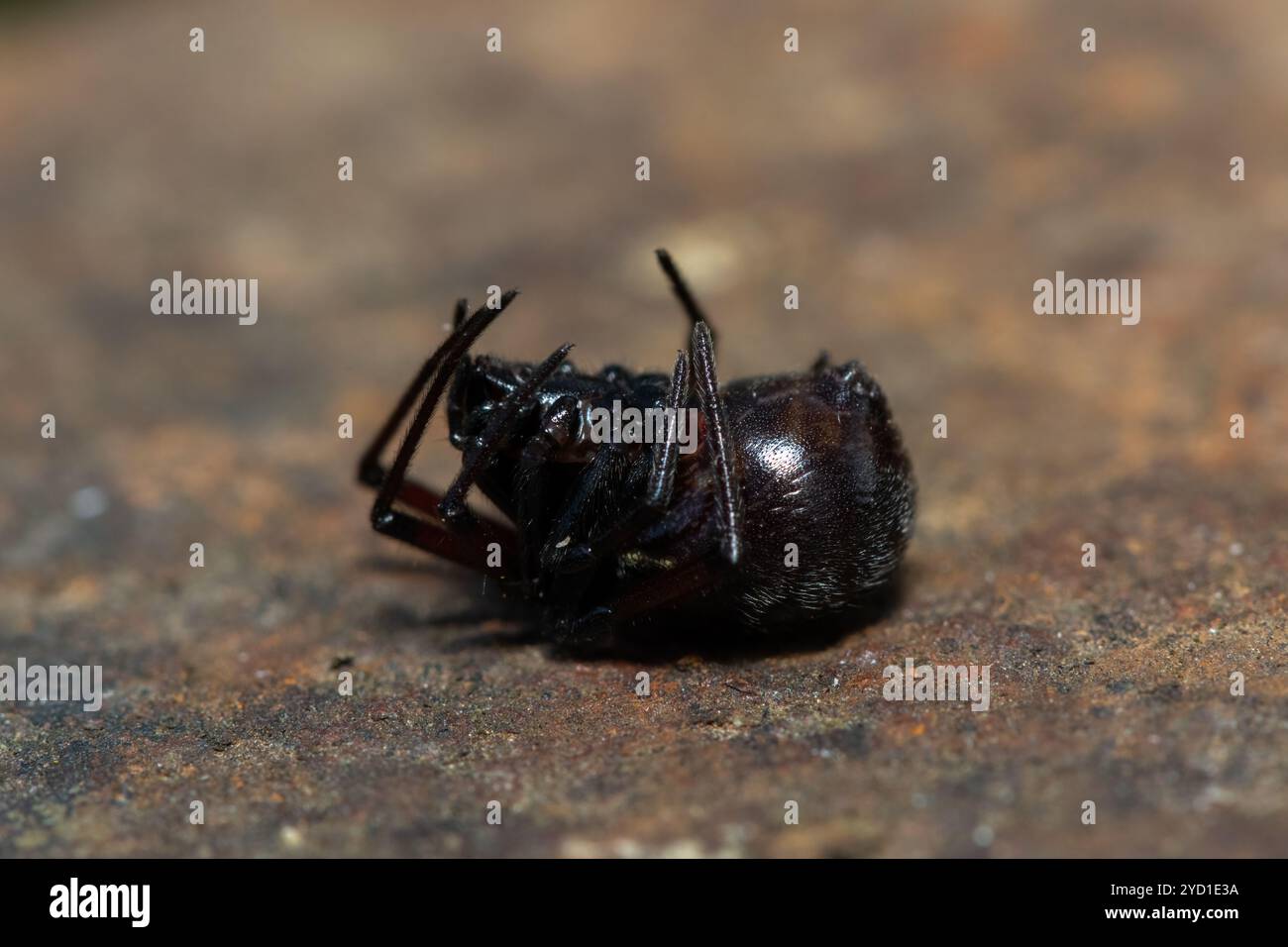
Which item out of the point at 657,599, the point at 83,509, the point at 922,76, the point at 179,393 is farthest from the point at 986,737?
the point at 922,76

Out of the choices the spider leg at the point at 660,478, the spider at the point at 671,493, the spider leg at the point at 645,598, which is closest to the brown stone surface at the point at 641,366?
the spider leg at the point at 645,598

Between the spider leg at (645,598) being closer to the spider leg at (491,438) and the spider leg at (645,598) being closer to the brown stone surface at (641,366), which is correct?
the brown stone surface at (641,366)

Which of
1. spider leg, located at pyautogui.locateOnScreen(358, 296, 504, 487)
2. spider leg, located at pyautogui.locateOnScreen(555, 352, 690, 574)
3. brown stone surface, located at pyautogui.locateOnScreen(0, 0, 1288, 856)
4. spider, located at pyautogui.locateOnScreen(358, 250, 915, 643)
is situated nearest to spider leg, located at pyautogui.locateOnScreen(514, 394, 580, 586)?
spider, located at pyautogui.locateOnScreen(358, 250, 915, 643)

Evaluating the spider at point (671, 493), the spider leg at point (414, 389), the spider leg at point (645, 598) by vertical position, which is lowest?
the spider leg at point (645, 598)

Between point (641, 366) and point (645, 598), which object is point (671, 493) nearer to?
point (645, 598)

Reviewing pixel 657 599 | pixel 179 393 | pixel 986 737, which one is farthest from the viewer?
pixel 179 393

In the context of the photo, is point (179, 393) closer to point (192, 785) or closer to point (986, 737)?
point (192, 785)

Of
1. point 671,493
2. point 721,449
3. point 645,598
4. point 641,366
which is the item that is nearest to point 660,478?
point 671,493
